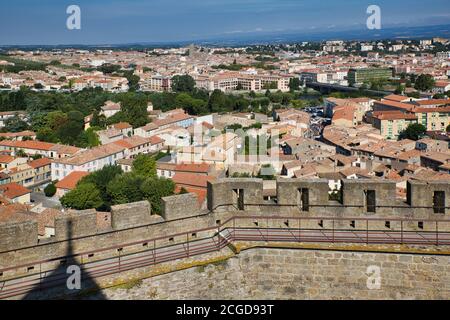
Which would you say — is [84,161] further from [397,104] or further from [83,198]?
[397,104]

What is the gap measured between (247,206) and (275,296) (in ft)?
2.90

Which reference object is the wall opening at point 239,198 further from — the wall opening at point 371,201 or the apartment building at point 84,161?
the apartment building at point 84,161

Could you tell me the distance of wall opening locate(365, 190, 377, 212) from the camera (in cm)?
501

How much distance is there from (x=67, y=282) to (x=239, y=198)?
1780mm

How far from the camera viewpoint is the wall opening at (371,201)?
501 cm

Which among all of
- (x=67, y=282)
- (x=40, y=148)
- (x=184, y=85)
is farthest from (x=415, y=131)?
(x=67, y=282)

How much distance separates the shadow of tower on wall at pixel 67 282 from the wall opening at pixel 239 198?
1.56m

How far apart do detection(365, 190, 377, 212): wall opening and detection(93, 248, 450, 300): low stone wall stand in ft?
1.63

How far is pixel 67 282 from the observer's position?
4270 mm

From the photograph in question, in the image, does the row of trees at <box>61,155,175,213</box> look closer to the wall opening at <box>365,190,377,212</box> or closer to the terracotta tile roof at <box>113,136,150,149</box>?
the terracotta tile roof at <box>113,136,150,149</box>

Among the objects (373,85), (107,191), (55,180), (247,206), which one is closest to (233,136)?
(55,180)

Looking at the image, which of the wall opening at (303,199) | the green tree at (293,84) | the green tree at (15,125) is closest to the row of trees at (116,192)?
the wall opening at (303,199)
